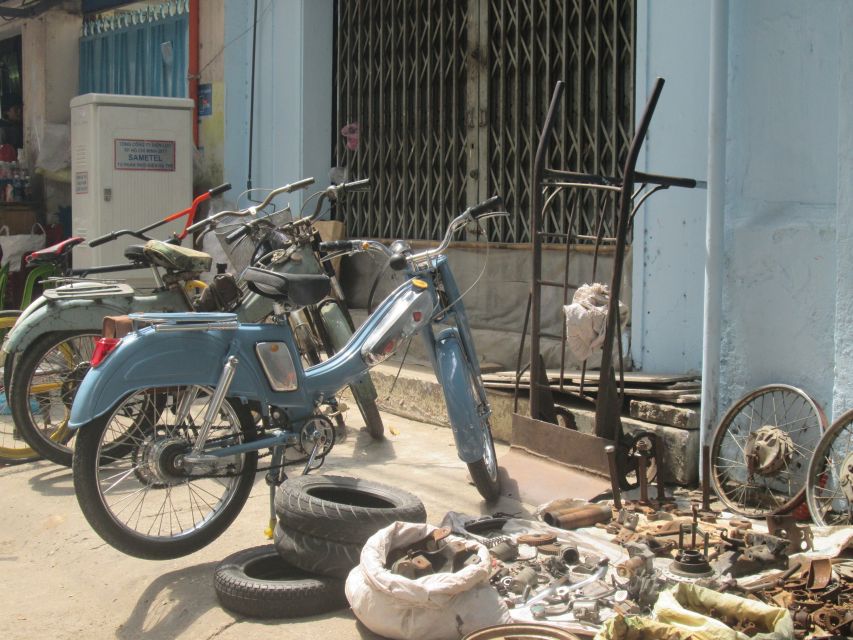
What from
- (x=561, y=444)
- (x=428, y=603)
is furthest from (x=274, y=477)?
(x=561, y=444)

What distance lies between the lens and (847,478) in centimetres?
411

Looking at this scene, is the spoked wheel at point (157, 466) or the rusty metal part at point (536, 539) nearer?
the spoked wheel at point (157, 466)

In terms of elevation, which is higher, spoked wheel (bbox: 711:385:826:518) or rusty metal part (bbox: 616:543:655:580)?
spoked wheel (bbox: 711:385:826:518)

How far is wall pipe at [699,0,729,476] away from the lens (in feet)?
15.9

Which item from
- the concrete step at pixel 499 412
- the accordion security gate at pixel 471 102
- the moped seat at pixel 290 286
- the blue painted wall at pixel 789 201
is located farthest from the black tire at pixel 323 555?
the accordion security gate at pixel 471 102

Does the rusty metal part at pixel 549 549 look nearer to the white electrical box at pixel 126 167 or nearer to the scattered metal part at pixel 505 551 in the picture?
the scattered metal part at pixel 505 551

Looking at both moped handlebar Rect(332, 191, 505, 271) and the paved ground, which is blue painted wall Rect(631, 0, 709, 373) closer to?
the paved ground

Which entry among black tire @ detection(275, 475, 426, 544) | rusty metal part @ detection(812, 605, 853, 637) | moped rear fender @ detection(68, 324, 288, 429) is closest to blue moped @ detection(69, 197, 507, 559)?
moped rear fender @ detection(68, 324, 288, 429)

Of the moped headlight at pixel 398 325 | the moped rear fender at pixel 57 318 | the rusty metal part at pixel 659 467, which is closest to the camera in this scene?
the moped headlight at pixel 398 325

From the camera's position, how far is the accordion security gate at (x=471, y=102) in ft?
21.0

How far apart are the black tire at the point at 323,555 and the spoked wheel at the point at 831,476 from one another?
1.99 m

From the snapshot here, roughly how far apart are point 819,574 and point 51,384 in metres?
3.86

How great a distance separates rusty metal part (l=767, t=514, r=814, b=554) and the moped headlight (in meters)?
1.71

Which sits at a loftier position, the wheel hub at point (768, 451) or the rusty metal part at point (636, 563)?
the wheel hub at point (768, 451)
